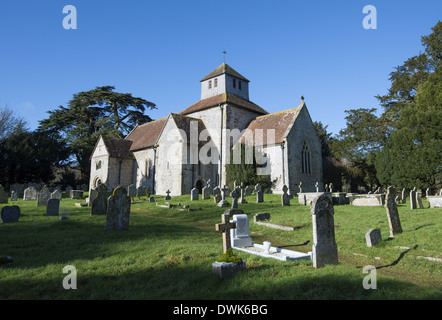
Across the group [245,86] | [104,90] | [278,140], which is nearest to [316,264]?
[278,140]

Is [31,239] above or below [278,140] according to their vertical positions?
below

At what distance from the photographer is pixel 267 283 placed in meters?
4.66

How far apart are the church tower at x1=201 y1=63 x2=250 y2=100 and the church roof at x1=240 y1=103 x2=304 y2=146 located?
6301mm

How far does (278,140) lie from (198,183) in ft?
29.2

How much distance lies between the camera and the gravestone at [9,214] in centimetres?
994

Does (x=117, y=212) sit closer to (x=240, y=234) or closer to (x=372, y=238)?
(x=240, y=234)

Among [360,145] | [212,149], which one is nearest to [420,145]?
[360,145]

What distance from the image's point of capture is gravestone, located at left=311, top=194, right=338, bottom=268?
19.6ft

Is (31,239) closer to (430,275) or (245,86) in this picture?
(430,275)

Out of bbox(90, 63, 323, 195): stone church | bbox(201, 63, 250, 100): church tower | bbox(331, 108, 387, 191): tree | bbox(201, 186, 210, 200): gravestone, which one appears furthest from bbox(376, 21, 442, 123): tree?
bbox(201, 186, 210, 200): gravestone

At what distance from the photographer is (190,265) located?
5.68 meters

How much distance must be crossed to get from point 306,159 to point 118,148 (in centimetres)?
2120

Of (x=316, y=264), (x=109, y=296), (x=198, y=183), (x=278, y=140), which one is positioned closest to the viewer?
(x=109, y=296)

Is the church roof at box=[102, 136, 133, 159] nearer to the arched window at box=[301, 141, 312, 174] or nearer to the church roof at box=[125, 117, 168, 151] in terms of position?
the church roof at box=[125, 117, 168, 151]
